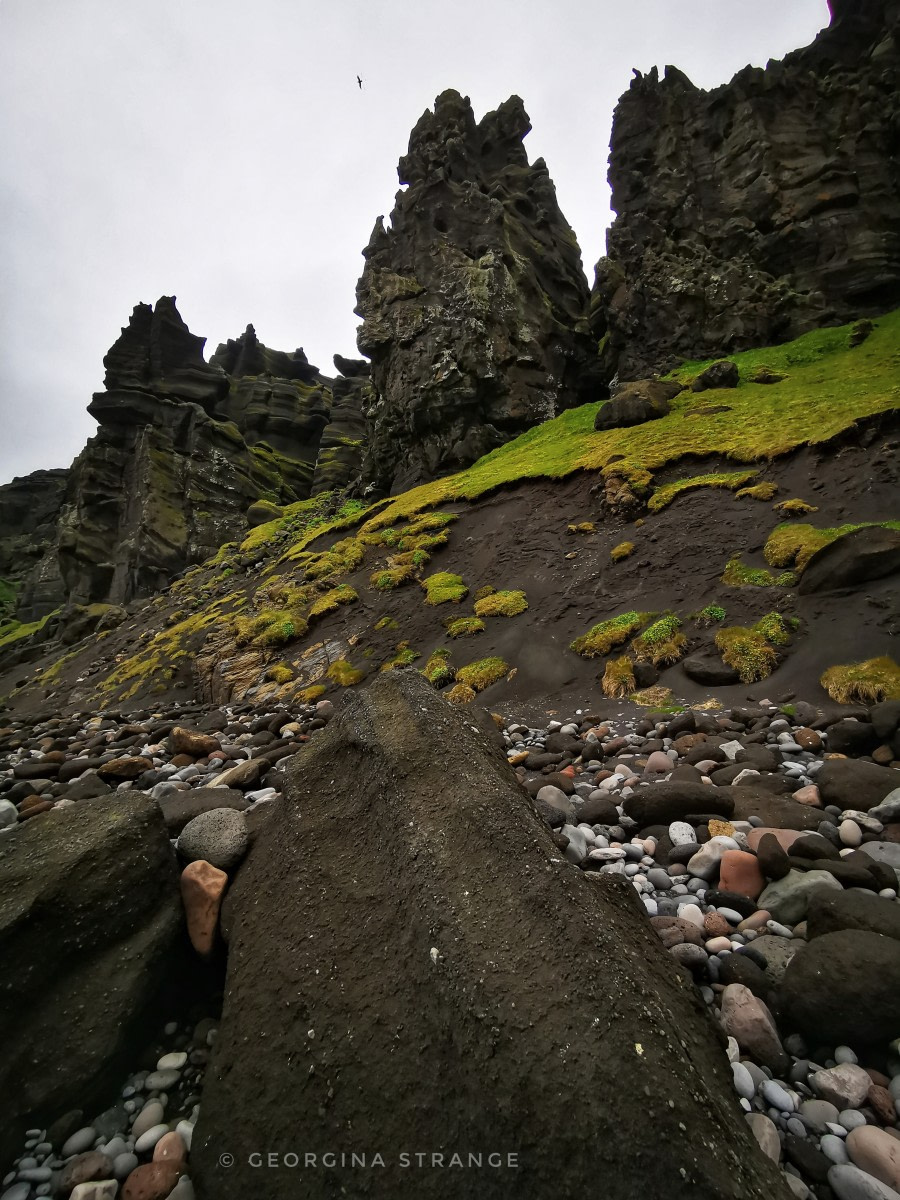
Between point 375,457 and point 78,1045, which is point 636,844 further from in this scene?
point 375,457

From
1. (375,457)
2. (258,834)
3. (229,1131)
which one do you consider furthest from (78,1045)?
(375,457)

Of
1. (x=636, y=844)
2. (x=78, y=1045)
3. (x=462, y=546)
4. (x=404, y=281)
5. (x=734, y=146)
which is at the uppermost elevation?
(x=734, y=146)

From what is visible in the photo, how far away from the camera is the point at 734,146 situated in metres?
30.8

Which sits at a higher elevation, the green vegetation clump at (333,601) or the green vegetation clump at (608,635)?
the green vegetation clump at (333,601)

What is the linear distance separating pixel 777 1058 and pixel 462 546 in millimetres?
15374

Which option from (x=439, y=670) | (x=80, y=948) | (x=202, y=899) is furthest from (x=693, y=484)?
(x=80, y=948)

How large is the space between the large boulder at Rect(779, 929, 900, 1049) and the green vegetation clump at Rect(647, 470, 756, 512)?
12.7 m

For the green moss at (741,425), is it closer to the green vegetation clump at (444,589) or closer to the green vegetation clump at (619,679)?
the green vegetation clump at (444,589)

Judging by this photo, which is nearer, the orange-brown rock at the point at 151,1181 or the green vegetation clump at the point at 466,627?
the orange-brown rock at the point at 151,1181

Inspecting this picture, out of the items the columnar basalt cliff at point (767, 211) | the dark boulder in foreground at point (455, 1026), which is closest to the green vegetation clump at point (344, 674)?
the dark boulder in foreground at point (455, 1026)

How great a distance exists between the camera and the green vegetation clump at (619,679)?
9148 mm

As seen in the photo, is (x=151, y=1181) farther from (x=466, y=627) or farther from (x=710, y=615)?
(x=466, y=627)

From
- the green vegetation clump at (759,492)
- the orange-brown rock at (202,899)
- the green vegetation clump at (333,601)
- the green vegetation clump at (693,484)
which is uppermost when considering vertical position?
the green vegetation clump at (693,484)

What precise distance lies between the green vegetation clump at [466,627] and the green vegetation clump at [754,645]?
17.6 ft
